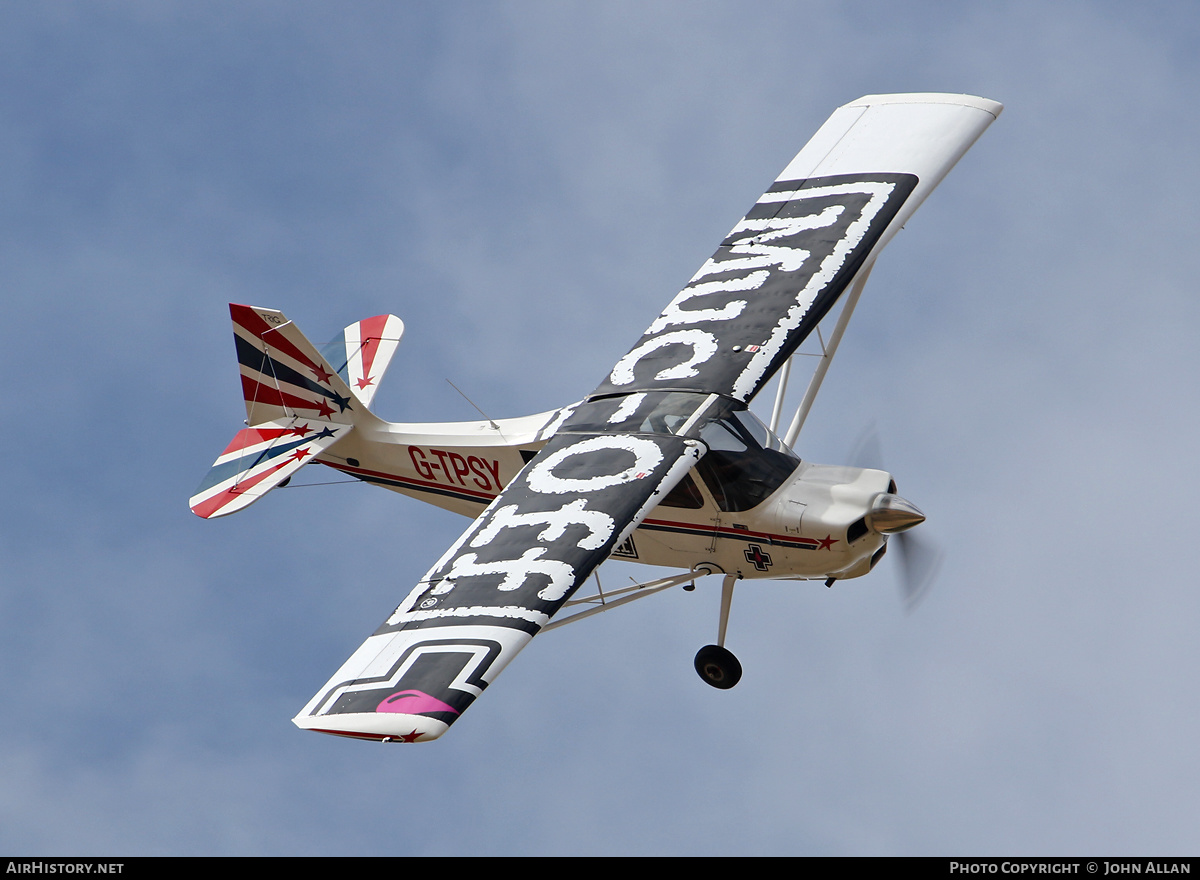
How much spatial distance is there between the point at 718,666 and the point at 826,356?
13.7 feet

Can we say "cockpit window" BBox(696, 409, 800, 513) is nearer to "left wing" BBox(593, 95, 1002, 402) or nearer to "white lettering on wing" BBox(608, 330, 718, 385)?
"left wing" BBox(593, 95, 1002, 402)

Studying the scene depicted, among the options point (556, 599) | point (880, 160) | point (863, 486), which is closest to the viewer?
point (556, 599)

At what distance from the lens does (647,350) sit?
1786 centimetres

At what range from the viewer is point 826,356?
1905 centimetres

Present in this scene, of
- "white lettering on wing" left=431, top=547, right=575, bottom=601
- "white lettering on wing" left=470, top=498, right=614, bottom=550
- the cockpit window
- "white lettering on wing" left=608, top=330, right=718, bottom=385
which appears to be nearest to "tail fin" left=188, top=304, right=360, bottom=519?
"white lettering on wing" left=608, top=330, right=718, bottom=385

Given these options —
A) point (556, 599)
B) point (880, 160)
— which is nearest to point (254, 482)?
point (556, 599)

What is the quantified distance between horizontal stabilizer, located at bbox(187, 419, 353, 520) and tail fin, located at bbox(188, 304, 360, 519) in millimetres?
12

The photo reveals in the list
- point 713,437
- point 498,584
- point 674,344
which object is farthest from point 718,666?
point 498,584

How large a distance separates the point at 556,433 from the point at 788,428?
3.23 meters

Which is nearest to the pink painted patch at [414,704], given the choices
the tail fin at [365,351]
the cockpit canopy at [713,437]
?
the cockpit canopy at [713,437]

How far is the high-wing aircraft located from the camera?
13781mm

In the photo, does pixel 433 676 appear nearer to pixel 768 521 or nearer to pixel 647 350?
pixel 768 521

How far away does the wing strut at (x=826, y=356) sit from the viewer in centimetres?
1844

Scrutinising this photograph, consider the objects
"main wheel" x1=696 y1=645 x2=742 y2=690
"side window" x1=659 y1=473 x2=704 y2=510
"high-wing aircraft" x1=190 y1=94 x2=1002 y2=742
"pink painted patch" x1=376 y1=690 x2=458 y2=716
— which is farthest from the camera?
"main wheel" x1=696 y1=645 x2=742 y2=690
